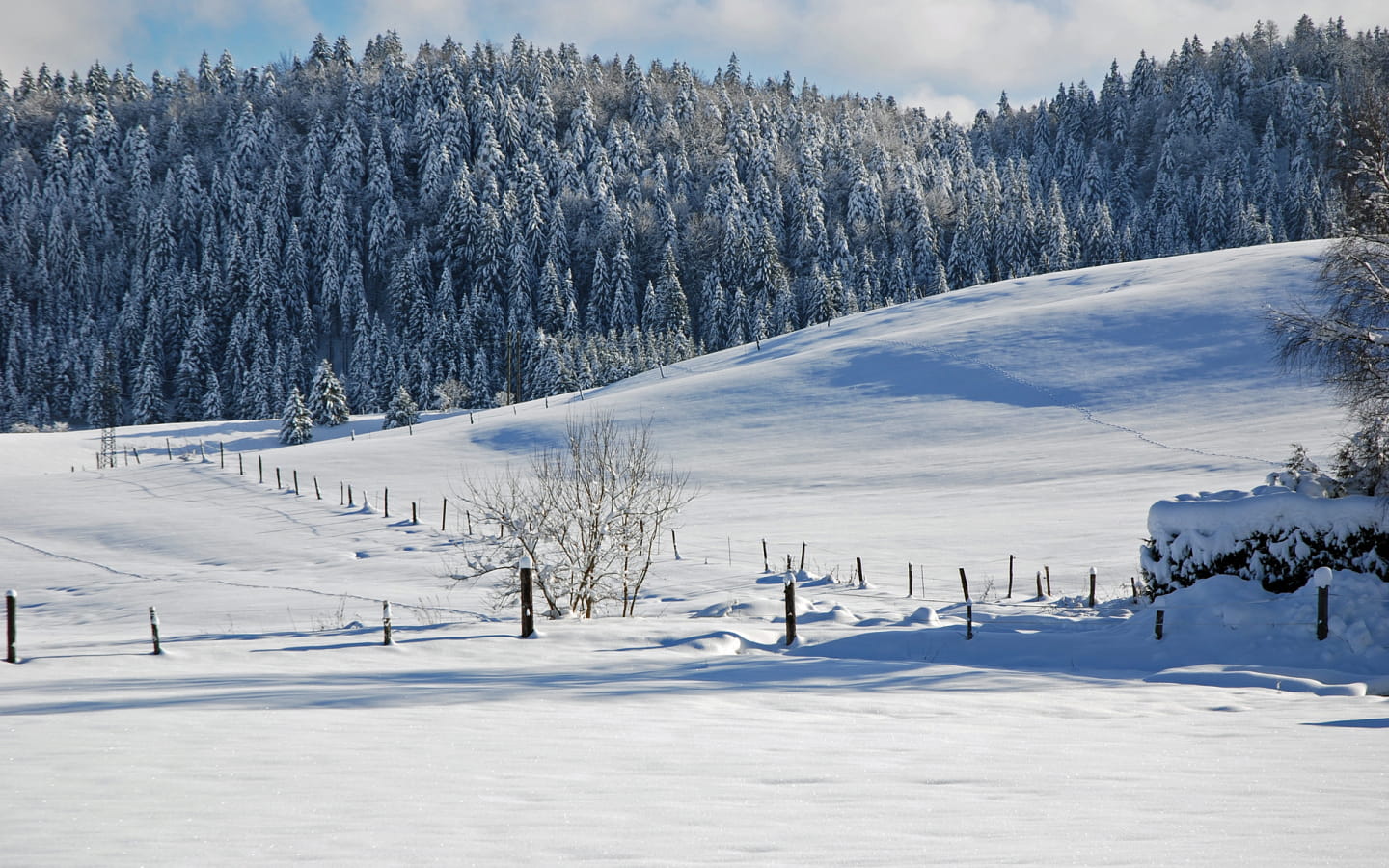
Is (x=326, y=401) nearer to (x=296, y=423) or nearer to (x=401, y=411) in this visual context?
(x=296, y=423)

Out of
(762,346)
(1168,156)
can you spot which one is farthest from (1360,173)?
(1168,156)

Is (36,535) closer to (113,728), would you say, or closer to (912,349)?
(113,728)

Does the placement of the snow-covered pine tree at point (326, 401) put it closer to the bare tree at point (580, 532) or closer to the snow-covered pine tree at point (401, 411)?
the snow-covered pine tree at point (401, 411)

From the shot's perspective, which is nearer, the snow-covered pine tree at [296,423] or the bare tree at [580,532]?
the bare tree at [580,532]

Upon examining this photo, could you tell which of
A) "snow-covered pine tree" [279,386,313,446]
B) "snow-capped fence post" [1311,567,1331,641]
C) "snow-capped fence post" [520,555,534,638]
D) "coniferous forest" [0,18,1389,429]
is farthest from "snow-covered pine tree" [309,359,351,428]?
"snow-capped fence post" [1311,567,1331,641]

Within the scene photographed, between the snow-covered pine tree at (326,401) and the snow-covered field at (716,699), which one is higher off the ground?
the snow-covered pine tree at (326,401)

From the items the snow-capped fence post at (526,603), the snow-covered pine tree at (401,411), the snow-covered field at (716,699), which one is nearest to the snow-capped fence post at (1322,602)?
the snow-covered field at (716,699)

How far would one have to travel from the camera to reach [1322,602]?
14.0 metres

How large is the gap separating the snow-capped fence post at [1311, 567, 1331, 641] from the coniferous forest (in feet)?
287

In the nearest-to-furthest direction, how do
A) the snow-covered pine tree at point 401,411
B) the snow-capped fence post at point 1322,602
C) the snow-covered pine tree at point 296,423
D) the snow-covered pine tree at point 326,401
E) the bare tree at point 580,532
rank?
the snow-capped fence post at point 1322,602, the bare tree at point 580,532, the snow-covered pine tree at point 296,423, the snow-covered pine tree at point 401,411, the snow-covered pine tree at point 326,401

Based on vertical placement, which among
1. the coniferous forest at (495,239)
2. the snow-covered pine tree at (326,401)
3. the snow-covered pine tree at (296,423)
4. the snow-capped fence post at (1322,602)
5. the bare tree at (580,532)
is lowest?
the snow-capped fence post at (1322,602)

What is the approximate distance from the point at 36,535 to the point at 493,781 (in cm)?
4355

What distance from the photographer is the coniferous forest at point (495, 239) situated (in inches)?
5182

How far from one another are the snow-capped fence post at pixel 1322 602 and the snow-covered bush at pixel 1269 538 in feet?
6.86
